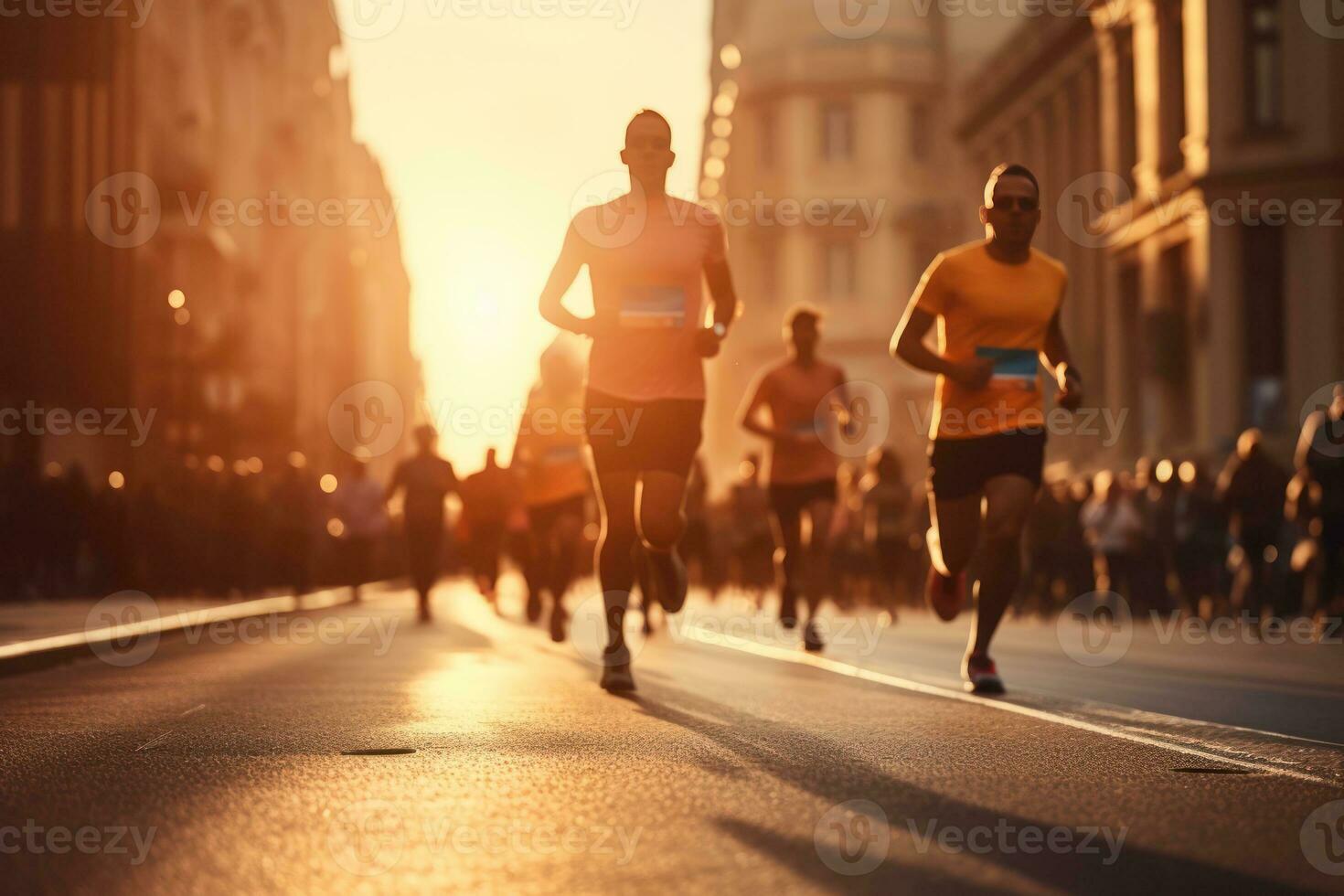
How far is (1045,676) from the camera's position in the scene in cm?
1090

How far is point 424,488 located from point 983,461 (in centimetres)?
1127

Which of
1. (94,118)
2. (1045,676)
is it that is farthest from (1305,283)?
(1045,676)

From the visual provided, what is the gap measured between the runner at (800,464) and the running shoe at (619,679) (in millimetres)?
3818

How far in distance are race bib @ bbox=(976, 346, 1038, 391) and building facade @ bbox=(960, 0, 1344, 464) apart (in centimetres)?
2301

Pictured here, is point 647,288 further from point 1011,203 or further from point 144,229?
point 144,229

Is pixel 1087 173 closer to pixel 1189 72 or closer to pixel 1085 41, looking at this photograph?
pixel 1085 41

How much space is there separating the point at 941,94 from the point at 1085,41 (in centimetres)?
2647

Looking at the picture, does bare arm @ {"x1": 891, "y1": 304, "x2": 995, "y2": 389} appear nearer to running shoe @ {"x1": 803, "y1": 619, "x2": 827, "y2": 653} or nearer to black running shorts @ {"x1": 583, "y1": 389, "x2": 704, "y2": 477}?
black running shorts @ {"x1": 583, "y1": 389, "x2": 704, "y2": 477}

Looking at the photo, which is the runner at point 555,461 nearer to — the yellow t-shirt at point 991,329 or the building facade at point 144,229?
Result: the yellow t-shirt at point 991,329

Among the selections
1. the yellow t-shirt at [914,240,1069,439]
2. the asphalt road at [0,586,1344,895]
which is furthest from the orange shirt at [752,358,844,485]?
the yellow t-shirt at [914,240,1069,439]

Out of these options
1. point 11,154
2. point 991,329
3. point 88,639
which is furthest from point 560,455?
point 11,154

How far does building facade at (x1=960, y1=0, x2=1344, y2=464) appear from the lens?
33000 mm

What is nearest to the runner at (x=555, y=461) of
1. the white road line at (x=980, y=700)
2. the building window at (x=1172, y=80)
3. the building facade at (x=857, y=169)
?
the white road line at (x=980, y=700)

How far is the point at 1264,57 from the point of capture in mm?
33750
